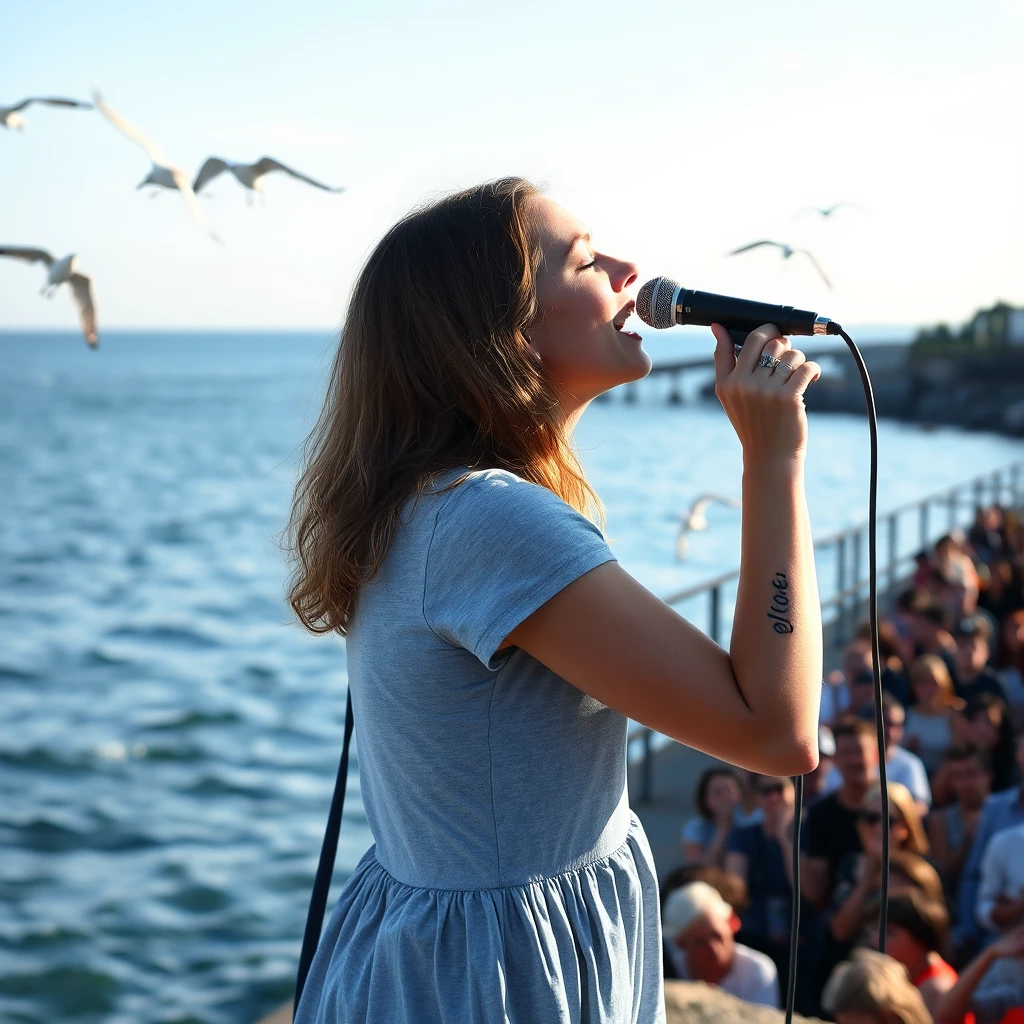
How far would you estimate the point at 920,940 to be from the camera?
358cm

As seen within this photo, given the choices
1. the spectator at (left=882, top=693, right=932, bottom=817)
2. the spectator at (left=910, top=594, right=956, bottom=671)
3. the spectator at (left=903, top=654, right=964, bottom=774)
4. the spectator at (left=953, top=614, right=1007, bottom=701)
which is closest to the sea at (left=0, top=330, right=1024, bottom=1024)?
the spectator at (left=882, top=693, right=932, bottom=817)

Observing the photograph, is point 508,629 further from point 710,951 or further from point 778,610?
point 710,951

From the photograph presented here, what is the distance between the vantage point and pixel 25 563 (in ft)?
91.2

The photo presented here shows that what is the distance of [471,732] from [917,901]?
277 centimetres

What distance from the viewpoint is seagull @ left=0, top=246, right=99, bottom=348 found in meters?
2.62

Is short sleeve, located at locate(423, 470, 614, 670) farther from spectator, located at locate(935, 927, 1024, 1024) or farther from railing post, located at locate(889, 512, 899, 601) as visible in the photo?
railing post, located at locate(889, 512, 899, 601)

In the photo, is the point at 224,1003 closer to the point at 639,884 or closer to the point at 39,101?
the point at 39,101

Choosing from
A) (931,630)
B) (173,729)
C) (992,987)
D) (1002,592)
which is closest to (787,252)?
(992,987)

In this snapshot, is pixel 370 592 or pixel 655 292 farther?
pixel 655 292

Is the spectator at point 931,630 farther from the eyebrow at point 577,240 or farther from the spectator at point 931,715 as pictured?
the eyebrow at point 577,240

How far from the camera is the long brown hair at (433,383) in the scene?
1454mm

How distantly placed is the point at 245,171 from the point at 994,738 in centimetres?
406

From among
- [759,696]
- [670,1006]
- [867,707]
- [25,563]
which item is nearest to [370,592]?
[759,696]

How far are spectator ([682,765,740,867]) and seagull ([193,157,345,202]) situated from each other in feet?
10.2
